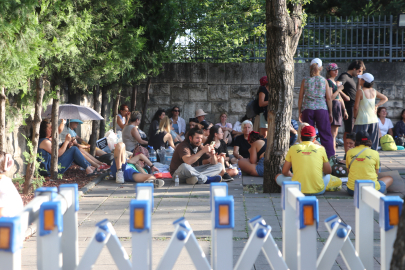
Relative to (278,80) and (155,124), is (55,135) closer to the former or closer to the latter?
(155,124)

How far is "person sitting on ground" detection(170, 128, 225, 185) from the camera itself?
7879 mm

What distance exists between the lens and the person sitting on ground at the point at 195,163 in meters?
7.88

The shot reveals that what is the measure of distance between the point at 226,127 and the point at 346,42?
454 centimetres

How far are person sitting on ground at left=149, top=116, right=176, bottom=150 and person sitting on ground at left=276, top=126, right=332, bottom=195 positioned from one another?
4.35 m

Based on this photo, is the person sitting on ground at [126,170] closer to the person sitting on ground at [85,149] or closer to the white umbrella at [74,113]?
the person sitting on ground at [85,149]

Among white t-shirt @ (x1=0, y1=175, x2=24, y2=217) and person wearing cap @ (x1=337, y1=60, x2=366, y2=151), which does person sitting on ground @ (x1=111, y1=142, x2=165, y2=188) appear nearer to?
white t-shirt @ (x1=0, y1=175, x2=24, y2=217)

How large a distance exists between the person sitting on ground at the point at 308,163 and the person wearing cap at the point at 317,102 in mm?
1895

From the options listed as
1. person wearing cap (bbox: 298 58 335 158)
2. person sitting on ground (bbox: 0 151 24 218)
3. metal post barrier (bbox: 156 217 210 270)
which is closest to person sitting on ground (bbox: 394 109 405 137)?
person wearing cap (bbox: 298 58 335 158)

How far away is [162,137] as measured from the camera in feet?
34.1

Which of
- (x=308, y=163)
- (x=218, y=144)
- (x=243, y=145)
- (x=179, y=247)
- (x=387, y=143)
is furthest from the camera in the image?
(x=387, y=143)

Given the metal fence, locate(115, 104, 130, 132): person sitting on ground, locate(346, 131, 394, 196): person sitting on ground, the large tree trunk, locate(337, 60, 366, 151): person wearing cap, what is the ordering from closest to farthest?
locate(346, 131, 394, 196): person sitting on ground < the large tree trunk < locate(337, 60, 366, 151): person wearing cap < locate(115, 104, 130, 132): person sitting on ground < the metal fence

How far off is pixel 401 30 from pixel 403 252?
1303 centimetres

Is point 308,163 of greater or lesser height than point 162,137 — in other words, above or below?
below

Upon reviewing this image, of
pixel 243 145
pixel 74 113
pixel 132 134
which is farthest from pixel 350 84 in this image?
pixel 74 113
